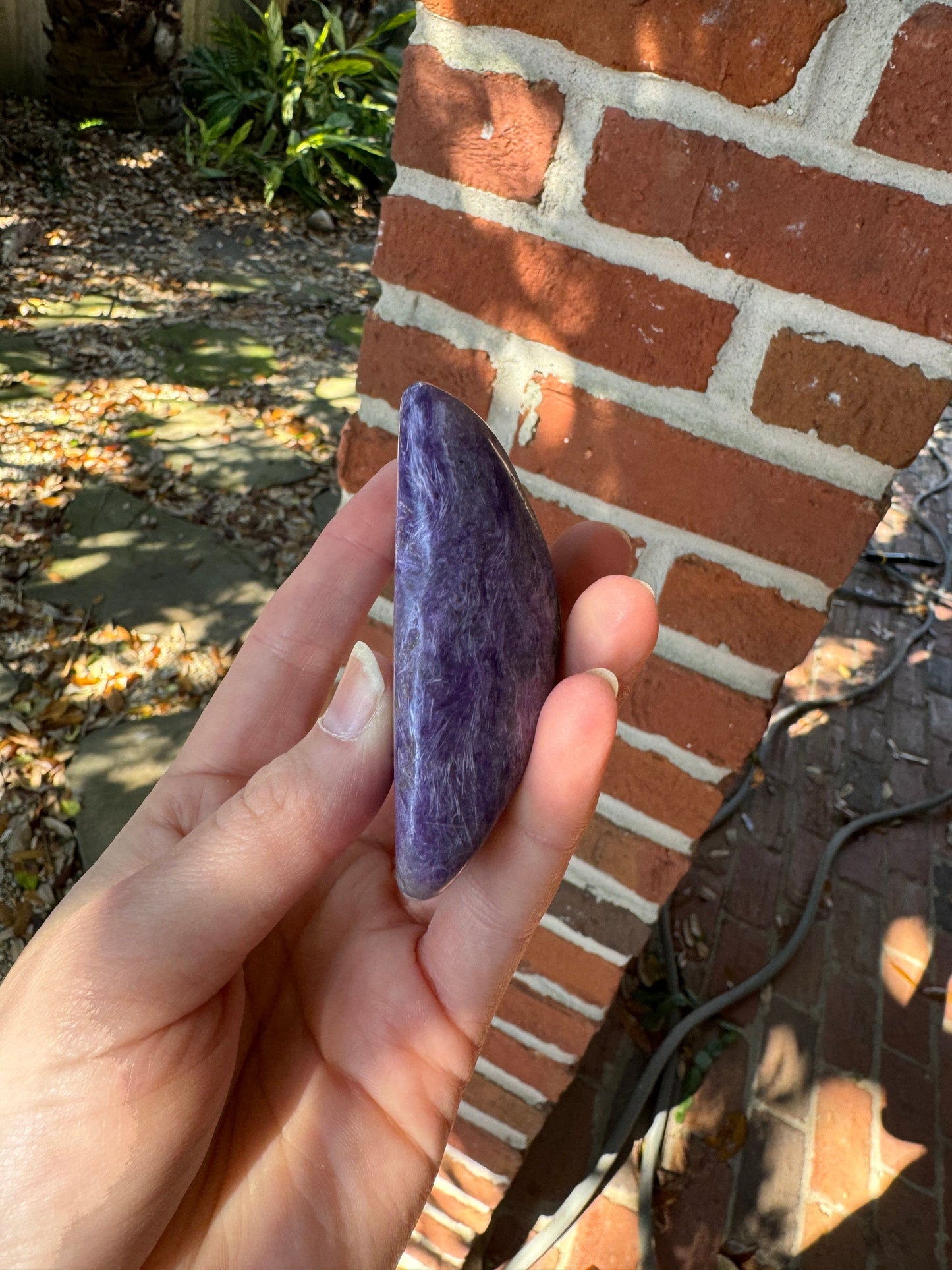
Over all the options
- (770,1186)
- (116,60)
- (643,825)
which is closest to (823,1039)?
(770,1186)

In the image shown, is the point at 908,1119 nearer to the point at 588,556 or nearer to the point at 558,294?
the point at 588,556

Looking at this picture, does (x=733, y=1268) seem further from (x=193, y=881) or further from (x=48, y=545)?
(x=48, y=545)

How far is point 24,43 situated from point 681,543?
827 cm

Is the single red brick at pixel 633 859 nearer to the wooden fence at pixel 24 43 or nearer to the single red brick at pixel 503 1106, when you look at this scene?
the single red brick at pixel 503 1106

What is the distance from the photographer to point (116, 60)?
6953 millimetres

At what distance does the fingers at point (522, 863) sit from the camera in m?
0.92

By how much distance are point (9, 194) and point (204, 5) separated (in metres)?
3.02

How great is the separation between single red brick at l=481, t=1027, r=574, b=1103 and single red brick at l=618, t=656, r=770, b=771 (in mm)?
815

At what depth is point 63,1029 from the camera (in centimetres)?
91

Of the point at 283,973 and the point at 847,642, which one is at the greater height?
the point at 283,973

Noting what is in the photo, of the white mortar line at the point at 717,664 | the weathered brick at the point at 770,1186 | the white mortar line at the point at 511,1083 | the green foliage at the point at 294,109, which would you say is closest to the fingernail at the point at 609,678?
the white mortar line at the point at 717,664

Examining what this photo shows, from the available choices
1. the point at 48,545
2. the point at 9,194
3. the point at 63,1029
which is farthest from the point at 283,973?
the point at 9,194

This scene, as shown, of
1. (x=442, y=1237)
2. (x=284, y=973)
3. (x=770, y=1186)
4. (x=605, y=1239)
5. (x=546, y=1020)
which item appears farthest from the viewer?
(x=770, y=1186)

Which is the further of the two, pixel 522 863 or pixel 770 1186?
pixel 770 1186
